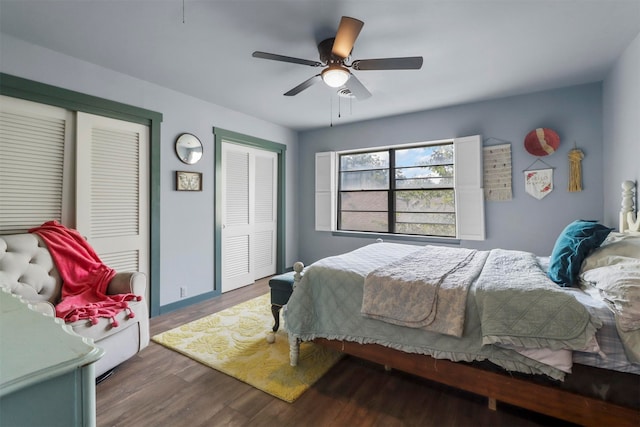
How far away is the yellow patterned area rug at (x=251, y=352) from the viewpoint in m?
2.00

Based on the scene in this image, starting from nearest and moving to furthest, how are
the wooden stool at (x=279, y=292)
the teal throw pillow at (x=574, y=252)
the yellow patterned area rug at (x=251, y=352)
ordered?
the teal throw pillow at (x=574, y=252) < the yellow patterned area rug at (x=251, y=352) < the wooden stool at (x=279, y=292)

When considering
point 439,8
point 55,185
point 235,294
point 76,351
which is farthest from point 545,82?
point 55,185

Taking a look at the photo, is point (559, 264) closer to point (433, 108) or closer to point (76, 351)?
point (76, 351)

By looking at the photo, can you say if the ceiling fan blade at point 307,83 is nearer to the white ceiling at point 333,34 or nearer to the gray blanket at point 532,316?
the white ceiling at point 333,34

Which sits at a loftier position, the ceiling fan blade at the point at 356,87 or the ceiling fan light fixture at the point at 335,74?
the ceiling fan blade at the point at 356,87

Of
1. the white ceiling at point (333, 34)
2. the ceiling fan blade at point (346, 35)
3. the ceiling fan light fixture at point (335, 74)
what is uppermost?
the white ceiling at point (333, 34)

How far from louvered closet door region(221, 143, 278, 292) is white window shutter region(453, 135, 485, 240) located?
9.31 feet

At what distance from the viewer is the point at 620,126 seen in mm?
2562

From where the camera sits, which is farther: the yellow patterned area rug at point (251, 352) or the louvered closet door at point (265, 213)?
the louvered closet door at point (265, 213)

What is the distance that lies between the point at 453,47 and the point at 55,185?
3.67m

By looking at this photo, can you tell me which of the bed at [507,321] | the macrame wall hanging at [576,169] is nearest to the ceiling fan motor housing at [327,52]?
the bed at [507,321]

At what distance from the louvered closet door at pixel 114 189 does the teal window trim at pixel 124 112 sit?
0.18 feet

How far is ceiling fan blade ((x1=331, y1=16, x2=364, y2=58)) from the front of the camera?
5.79ft

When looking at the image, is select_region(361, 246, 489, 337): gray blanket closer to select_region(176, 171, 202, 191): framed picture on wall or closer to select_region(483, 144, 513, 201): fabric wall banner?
select_region(483, 144, 513, 201): fabric wall banner
